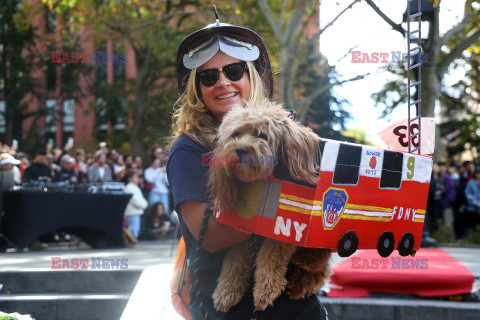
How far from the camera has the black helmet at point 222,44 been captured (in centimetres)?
224

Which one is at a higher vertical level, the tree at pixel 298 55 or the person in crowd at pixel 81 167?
the tree at pixel 298 55

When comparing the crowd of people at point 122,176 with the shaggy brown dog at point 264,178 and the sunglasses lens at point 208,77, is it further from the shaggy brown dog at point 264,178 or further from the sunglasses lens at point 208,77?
the shaggy brown dog at point 264,178

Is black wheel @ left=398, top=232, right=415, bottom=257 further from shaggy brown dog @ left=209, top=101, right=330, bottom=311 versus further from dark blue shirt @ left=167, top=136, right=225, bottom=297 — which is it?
dark blue shirt @ left=167, top=136, right=225, bottom=297

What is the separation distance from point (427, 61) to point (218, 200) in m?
10.2

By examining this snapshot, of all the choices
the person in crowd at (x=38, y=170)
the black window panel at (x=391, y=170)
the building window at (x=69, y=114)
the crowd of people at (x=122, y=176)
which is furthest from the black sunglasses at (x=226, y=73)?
the building window at (x=69, y=114)

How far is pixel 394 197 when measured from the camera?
2039 mm

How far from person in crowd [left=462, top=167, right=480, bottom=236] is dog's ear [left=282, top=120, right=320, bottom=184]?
1298 cm

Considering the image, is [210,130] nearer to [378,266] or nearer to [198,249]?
[198,249]

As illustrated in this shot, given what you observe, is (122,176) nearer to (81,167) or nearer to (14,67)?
(81,167)

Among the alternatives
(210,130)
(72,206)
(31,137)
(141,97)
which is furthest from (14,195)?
(31,137)

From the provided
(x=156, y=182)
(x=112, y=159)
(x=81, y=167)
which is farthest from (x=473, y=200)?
(x=81, y=167)

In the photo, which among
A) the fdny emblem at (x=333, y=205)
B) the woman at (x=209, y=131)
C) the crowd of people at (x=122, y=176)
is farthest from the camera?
the crowd of people at (x=122, y=176)

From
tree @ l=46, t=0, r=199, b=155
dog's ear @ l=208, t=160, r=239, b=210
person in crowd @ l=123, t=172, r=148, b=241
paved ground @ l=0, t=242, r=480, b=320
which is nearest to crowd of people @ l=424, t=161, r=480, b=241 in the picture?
paved ground @ l=0, t=242, r=480, b=320

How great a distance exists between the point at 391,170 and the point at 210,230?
664 millimetres
